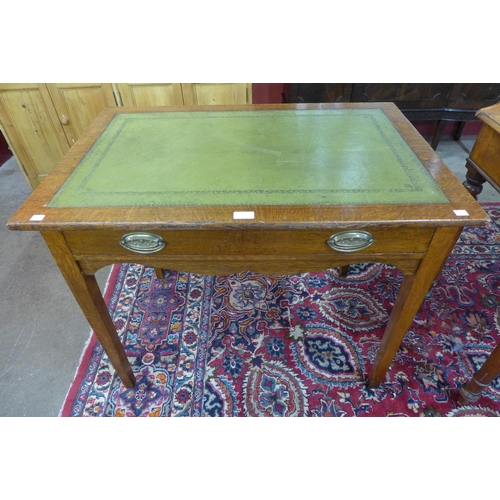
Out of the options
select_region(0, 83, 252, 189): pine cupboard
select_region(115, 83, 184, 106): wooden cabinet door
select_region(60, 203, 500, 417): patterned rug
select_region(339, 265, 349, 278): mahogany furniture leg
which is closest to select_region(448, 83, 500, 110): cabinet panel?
select_region(60, 203, 500, 417): patterned rug

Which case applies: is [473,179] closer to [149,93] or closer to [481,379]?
[481,379]

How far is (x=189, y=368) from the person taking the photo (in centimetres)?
154

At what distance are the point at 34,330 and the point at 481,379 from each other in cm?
203

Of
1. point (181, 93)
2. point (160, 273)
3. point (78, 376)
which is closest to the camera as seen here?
point (78, 376)

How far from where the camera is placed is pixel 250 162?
1.15 meters

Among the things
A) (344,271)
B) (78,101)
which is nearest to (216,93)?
(78,101)

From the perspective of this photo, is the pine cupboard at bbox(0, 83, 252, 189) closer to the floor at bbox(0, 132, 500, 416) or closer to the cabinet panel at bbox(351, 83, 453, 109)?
the floor at bbox(0, 132, 500, 416)

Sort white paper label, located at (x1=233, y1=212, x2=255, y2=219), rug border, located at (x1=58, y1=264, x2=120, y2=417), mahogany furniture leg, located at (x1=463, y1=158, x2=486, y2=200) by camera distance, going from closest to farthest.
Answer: white paper label, located at (x1=233, y1=212, x2=255, y2=219) < rug border, located at (x1=58, y1=264, x2=120, y2=417) < mahogany furniture leg, located at (x1=463, y1=158, x2=486, y2=200)

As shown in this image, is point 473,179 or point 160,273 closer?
point 473,179

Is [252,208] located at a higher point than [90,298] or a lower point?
higher

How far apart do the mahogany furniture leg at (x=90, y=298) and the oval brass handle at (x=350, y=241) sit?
77 cm

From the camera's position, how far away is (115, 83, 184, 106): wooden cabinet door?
7.25ft

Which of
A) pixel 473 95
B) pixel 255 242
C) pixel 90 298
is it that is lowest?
pixel 90 298

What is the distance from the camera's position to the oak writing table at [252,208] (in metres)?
0.92
